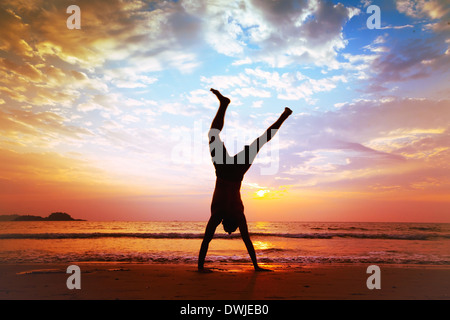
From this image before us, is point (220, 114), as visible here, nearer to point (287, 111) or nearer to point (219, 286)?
point (287, 111)

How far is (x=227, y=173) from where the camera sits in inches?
251

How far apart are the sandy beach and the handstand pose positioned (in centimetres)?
94

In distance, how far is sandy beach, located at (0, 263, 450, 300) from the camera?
4785 mm

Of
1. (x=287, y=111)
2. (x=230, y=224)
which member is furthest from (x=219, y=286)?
(x=287, y=111)

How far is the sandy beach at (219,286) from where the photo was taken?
188 inches

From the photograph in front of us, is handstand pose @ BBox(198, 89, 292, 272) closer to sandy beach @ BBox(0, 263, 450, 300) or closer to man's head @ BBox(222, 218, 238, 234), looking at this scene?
man's head @ BBox(222, 218, 238, 234)

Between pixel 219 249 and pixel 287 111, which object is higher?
pixel 287 111

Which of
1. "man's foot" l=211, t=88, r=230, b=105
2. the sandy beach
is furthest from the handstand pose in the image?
the sandy beach

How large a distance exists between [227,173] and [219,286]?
2246 millimetres

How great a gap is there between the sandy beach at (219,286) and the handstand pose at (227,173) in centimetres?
94
